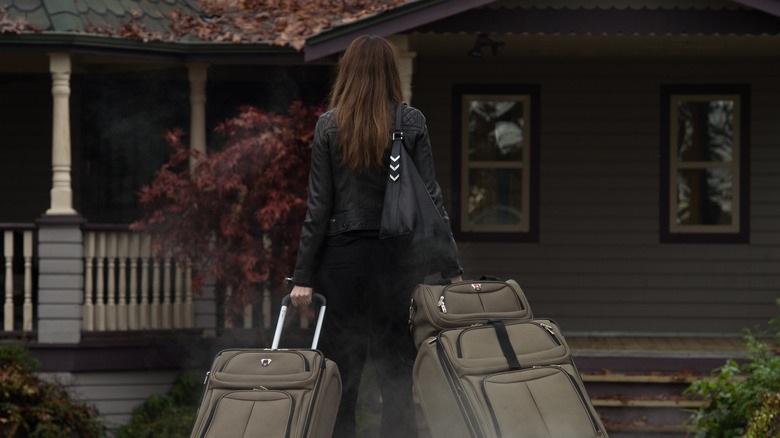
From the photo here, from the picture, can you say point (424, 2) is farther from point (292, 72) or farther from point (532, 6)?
point (292, 72)

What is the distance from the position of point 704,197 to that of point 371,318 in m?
6.32

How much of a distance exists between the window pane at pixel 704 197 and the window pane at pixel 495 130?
1628 millimetres

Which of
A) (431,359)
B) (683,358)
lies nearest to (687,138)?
(683,358)

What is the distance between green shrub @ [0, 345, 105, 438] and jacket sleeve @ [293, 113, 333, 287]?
127 inches

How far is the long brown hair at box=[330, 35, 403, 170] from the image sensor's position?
13.0ft

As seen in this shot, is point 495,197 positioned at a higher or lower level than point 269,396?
higher

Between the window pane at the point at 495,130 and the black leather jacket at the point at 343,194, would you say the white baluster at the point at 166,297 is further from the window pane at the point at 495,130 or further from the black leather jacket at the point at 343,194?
the black leather jacket at the point at 343,194

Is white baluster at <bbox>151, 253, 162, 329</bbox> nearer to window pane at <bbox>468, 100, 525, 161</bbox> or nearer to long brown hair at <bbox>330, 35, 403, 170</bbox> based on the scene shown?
window pane at <bbox>468, 100, 525, 161</bbox>

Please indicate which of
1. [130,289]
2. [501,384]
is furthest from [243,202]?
[501,384]

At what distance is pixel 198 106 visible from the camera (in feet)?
27.4

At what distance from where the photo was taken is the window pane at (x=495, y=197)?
31.4 feet

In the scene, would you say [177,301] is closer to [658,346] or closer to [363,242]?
[658,346]

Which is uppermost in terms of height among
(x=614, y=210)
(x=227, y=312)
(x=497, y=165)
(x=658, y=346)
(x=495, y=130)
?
(x=495, y=130)

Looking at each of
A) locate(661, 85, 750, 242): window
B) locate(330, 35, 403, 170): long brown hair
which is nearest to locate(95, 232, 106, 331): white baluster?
locate(330, 35, 403, 170): long brown hair
